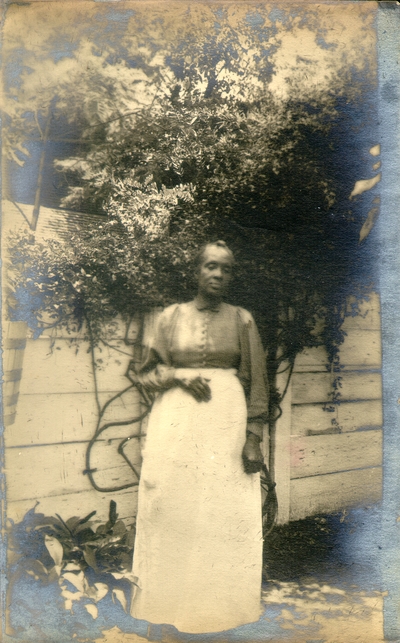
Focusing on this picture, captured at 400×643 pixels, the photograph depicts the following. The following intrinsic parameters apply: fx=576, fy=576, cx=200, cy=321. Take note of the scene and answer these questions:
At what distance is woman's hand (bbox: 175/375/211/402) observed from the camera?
8.29 ft

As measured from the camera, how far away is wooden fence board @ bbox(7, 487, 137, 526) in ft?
8.38

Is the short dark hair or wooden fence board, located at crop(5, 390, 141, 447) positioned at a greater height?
the short dark hair

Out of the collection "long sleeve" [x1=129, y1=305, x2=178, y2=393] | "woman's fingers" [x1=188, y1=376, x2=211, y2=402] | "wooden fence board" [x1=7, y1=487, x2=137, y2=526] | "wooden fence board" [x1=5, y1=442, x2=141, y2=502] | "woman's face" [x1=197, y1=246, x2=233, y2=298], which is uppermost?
"woman's face" [x1=197, y1=246, x2=233, y2=298]

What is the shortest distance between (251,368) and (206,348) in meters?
0.22

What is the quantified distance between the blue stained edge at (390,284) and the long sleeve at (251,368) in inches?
22.2

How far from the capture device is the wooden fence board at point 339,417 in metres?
2.58

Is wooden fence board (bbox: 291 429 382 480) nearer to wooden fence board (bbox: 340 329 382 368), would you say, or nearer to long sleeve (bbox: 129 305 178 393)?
wooden fence board (bbox: 340 329 382 368)

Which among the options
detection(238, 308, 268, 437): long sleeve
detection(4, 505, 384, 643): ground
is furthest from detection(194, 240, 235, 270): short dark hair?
detection(4, 505, 384, 643): ground

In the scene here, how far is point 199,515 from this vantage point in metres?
2.53

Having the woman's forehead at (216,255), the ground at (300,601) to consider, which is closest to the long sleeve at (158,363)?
the woman's forehead at (216,255)

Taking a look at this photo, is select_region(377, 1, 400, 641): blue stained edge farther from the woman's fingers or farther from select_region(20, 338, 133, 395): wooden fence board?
select_region(20, 338, 133, 395): wooden fence board

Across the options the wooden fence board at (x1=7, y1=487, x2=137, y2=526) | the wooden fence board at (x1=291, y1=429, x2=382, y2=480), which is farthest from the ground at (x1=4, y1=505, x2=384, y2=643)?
the wooden fence board at (x1=7, y1=487, x2=137, y2=526)

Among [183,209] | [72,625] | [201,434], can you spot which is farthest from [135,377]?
[72,625]

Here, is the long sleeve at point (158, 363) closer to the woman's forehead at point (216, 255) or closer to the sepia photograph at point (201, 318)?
the sepia photograph at point (201, 318)
